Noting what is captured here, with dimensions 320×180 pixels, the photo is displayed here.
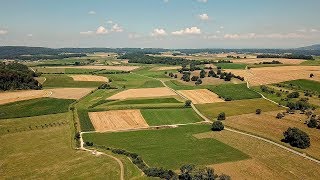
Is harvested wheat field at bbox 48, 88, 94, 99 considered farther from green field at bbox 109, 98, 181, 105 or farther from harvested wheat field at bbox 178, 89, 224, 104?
harvested wheat field at bbox 178, 89, 224, 104

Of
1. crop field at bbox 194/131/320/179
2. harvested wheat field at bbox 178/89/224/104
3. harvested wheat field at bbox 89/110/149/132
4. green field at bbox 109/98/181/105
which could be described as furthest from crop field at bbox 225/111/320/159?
green field at bbox 109/98/181/105

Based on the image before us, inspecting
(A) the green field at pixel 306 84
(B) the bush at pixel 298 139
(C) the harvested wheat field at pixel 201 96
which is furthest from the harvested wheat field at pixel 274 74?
(B) the bush at pixel 298 139

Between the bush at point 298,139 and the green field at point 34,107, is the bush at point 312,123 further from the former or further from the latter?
the green field at point 34,107

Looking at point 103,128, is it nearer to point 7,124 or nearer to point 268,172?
point 7,124

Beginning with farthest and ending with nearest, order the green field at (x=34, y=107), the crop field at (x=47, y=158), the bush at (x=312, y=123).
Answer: the green field at (x=34, y=107), the bush at (x=312, y=123), the crop field at (x=47, y=158)

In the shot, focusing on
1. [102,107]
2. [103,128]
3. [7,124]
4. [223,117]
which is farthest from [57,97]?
[223,117]

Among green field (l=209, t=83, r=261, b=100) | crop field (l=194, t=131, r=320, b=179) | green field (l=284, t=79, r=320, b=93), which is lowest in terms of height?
crop field (l=194, t=131, r=320, b=179)
